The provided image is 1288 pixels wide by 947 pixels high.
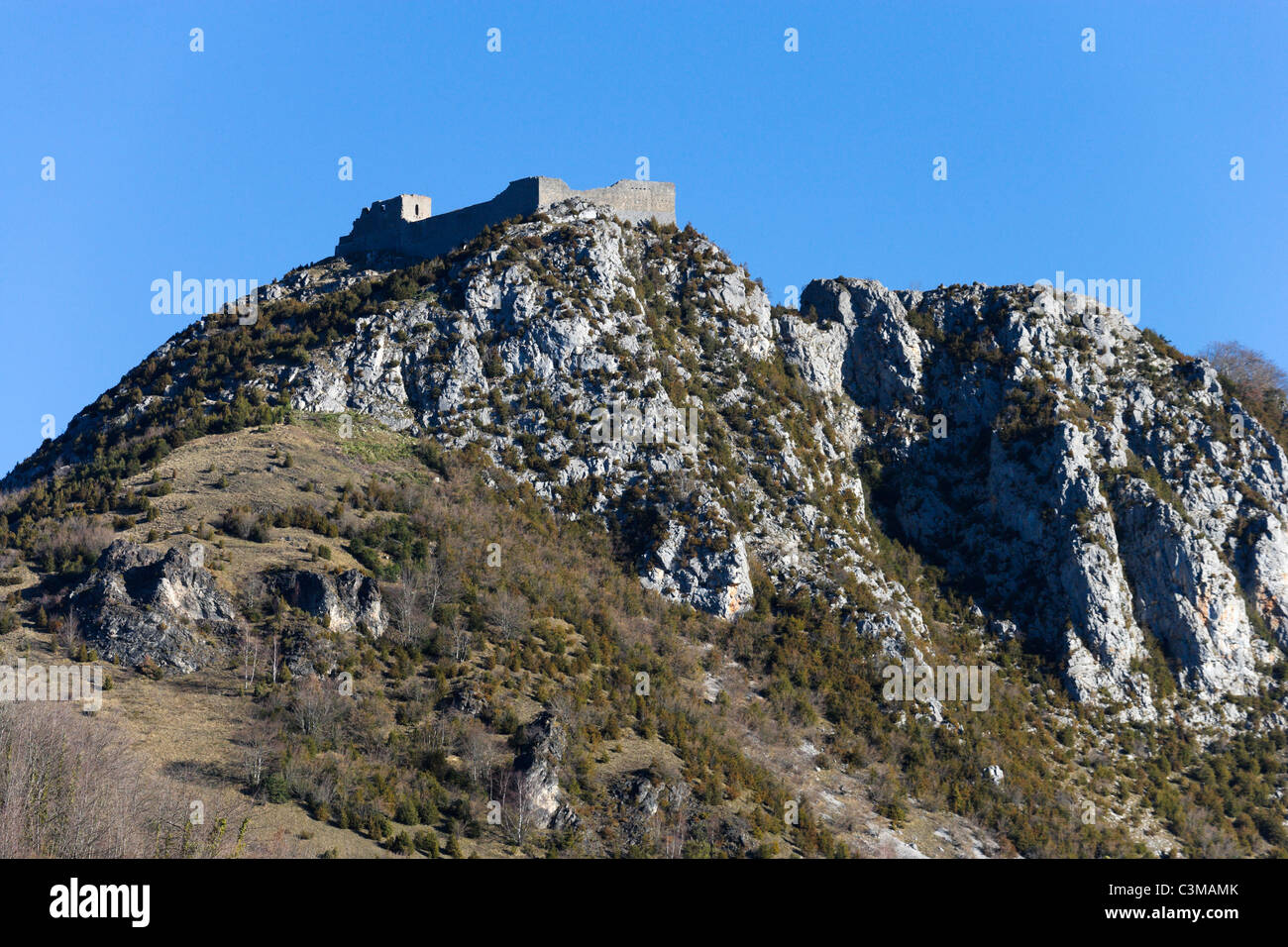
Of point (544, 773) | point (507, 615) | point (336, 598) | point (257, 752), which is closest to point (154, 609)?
point (336, 598)

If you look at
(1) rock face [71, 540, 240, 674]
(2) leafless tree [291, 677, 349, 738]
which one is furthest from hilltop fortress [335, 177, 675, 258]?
(2) leafless tree [291, 677, 349, 738]

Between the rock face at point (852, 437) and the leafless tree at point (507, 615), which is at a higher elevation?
the rock face at point (852, 437)

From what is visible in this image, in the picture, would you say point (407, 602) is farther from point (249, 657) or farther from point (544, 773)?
point (544, 773)

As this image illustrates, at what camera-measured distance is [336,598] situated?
54969 mm

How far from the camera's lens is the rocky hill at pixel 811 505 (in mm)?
59031

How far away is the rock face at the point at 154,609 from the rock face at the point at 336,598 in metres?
2.72

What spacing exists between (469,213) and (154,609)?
43.7 metres

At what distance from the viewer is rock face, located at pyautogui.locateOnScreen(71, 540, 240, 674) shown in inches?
1989

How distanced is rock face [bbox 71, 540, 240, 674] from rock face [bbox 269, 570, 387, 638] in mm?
2719

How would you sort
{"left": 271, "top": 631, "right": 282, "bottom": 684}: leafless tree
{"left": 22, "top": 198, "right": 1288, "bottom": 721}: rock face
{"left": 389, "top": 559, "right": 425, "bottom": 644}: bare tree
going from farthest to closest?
{"left": 22, "top": 198, "right": 1288, "bottom": 721}: rock face < {"left": 389, "top": 559, "right": 425, "bottom": 644}: bare tree < {"left": 271, "top": 631, "right": 282, "bottom": 684}: leafless tree

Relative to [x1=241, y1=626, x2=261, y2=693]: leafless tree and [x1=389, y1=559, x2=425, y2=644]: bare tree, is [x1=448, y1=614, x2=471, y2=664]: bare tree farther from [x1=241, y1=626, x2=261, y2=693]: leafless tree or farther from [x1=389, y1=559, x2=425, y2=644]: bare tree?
[x1=241, y1=626, x2=261, y2=693]: leafless tree

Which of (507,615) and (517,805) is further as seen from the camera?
(507,615)

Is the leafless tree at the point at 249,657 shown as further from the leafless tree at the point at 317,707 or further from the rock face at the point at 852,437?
the rock face at the point at 852,437

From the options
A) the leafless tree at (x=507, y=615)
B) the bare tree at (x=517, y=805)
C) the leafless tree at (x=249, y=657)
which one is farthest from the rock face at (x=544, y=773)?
the leafless tree at (x=249, y=657)
